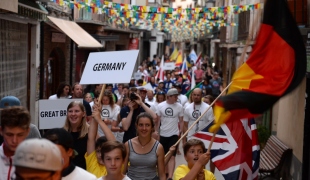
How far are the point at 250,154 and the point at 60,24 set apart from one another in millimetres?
12385

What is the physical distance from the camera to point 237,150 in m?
8.41

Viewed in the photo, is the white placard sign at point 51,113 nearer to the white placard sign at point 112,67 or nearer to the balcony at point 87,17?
the white placard sign at point 112,67

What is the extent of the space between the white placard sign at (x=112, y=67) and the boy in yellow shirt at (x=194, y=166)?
1665mm

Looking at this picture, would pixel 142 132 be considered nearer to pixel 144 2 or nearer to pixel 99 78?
pixel 99 78

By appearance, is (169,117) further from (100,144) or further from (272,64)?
(272,64)

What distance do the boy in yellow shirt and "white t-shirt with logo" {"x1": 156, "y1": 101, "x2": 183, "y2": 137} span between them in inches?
232

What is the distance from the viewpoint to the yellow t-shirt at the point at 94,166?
23.0ft

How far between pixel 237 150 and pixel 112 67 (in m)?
1.80

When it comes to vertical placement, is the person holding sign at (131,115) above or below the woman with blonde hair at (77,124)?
below

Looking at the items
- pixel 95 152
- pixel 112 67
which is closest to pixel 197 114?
pixel 112 67

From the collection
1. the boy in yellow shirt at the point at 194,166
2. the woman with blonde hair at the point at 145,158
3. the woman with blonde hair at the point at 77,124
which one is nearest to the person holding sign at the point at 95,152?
the woman with blonde hair at the point at 77,124

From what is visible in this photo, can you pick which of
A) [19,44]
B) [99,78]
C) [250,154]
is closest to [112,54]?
[99,78]

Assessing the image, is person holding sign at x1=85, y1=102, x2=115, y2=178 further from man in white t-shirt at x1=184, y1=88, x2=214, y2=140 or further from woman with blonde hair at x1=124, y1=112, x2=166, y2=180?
man in white t-shirt at x1=184, y1=88, x2=214, y2=140

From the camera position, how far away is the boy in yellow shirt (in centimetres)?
661
